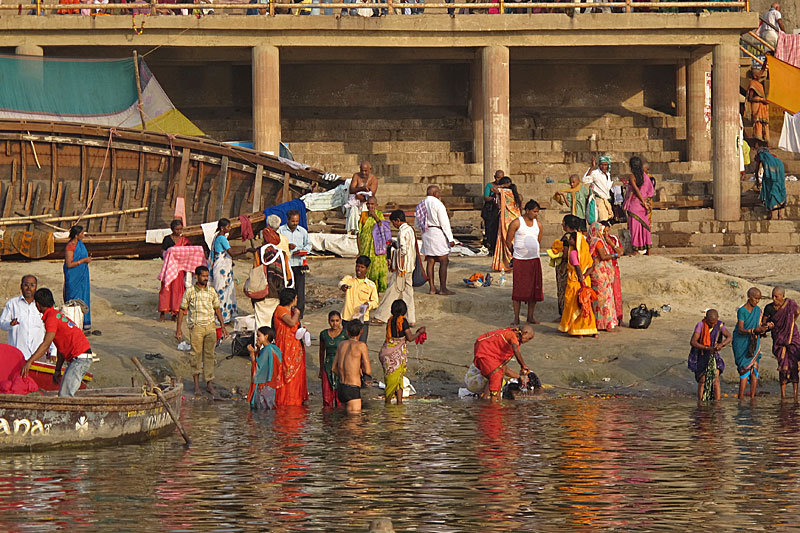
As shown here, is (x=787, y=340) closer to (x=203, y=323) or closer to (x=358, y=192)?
(x=203, y=323)

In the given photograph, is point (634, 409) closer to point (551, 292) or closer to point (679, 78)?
point (551, 292)

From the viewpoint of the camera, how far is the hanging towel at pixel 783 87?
82.9 ft

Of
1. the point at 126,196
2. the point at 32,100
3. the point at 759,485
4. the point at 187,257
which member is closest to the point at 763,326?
the point at 759,485

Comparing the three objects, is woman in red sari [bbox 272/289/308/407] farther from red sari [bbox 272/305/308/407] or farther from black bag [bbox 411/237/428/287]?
black bag [bbox 411/237/428/287]

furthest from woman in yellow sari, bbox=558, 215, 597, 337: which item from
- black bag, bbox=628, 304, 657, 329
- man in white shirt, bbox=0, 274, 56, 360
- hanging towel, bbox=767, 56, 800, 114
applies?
hanging towel, bbox=767, 56, 800, 114

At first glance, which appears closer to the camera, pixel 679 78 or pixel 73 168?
pixel 73 168

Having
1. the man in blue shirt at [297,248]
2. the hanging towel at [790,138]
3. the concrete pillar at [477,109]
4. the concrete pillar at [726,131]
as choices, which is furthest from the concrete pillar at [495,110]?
the man in blue shirt at [297,248]

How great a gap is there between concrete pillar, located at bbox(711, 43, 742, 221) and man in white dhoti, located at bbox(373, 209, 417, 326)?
893 centimetres

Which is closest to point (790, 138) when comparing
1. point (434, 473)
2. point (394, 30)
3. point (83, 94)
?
point (394, 30)

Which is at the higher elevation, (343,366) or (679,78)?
(679,78)

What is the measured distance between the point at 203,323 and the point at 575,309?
4.51 metres

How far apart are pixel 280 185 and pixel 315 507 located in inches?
550

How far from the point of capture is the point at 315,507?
9.12m

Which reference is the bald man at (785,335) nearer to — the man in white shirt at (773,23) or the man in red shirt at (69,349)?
the man in red shirt at (69,349)
